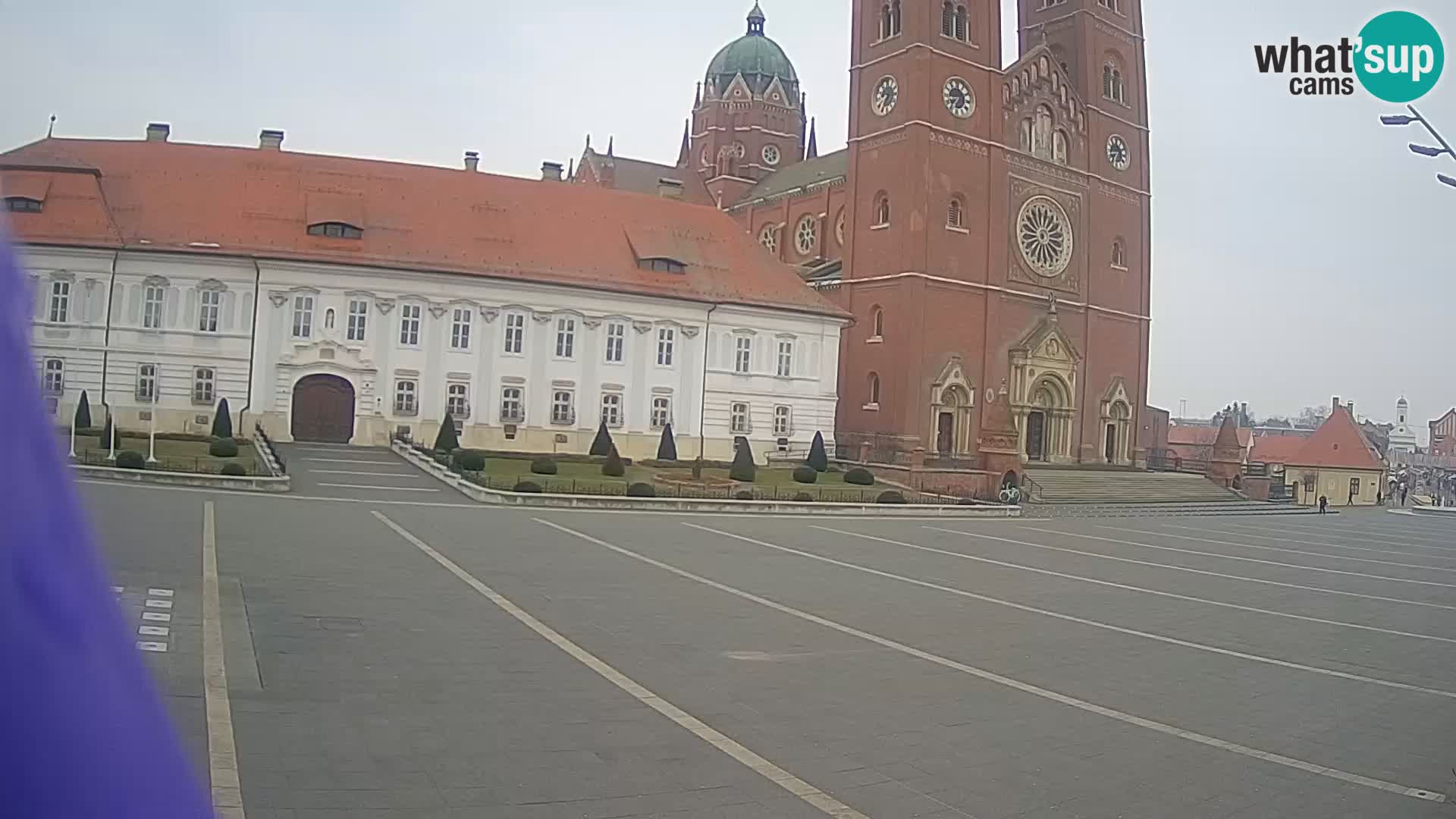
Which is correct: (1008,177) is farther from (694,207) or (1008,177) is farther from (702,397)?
(702,397)

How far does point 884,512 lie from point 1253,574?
39.0ft

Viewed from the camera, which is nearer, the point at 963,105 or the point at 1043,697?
the point at 1043,697

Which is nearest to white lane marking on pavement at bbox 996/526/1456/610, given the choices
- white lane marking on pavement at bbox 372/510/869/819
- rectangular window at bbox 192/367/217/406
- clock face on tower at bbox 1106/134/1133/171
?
white lane marking on pavement at bbox 372/510/869/819

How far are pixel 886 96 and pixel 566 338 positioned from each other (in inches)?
775

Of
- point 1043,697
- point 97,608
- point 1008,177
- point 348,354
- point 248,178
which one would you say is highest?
point 1008,177

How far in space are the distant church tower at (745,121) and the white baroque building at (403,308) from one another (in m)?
30.2

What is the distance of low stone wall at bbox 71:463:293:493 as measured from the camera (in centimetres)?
2650

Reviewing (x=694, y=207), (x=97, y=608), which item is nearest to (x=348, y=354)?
(x=694, y=207)

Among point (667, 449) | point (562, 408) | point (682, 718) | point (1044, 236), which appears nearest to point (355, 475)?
point (667, 449)

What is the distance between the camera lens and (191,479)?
26547 mm

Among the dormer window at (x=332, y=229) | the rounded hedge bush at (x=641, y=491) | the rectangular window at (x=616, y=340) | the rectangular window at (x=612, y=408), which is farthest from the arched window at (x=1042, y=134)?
the rounded hedge bush at (x=641, y=491)

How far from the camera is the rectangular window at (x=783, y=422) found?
157 ft

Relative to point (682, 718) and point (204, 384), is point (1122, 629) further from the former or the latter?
point (204, 384)

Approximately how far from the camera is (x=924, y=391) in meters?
50.0
